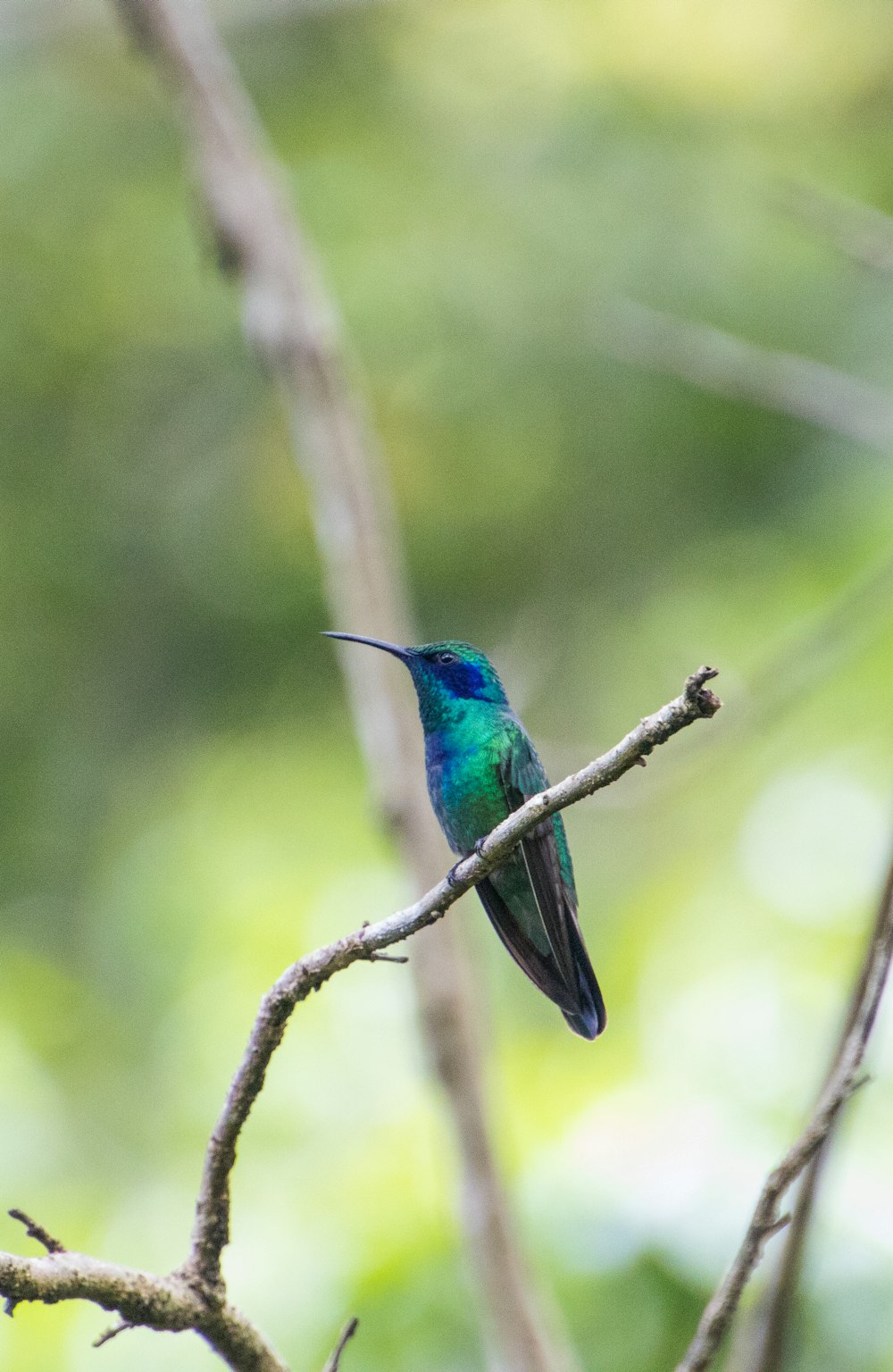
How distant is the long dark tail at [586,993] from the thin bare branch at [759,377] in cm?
146

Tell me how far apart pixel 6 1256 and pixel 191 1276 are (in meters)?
0.32

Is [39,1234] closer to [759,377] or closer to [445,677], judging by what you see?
[445,677]

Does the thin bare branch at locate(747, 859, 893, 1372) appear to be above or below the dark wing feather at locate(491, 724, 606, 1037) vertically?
below

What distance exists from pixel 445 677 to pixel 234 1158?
1.41 metres

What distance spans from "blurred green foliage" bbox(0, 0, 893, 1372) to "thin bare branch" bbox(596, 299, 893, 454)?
4.47 ft

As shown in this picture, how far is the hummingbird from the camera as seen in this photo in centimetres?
254

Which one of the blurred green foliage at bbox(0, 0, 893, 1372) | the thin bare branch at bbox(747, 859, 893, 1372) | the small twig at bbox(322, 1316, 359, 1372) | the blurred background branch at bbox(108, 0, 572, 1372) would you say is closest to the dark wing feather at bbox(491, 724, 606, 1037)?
the thin bare branch at bbox(747, 859, 893, 1372)

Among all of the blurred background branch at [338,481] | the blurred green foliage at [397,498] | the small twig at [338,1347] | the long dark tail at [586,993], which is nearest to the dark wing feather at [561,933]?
the long dark tail at [586,993]

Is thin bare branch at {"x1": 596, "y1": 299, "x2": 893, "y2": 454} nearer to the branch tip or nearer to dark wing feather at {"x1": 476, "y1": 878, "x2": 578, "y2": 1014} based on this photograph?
dark wing feather at {"x1": 476, "y1": 878, "x2": 578, "y2": 1014}

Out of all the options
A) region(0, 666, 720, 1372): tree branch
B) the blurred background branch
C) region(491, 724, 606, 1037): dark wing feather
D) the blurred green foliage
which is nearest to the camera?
region(0, 666, 720, 1372): tree branch

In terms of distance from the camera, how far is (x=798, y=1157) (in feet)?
5.91

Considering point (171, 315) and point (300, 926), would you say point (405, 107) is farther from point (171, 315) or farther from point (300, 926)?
point (300, 926)

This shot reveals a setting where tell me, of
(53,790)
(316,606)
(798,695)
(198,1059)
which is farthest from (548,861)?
(53,790)

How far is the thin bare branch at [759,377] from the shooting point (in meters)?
3.60
